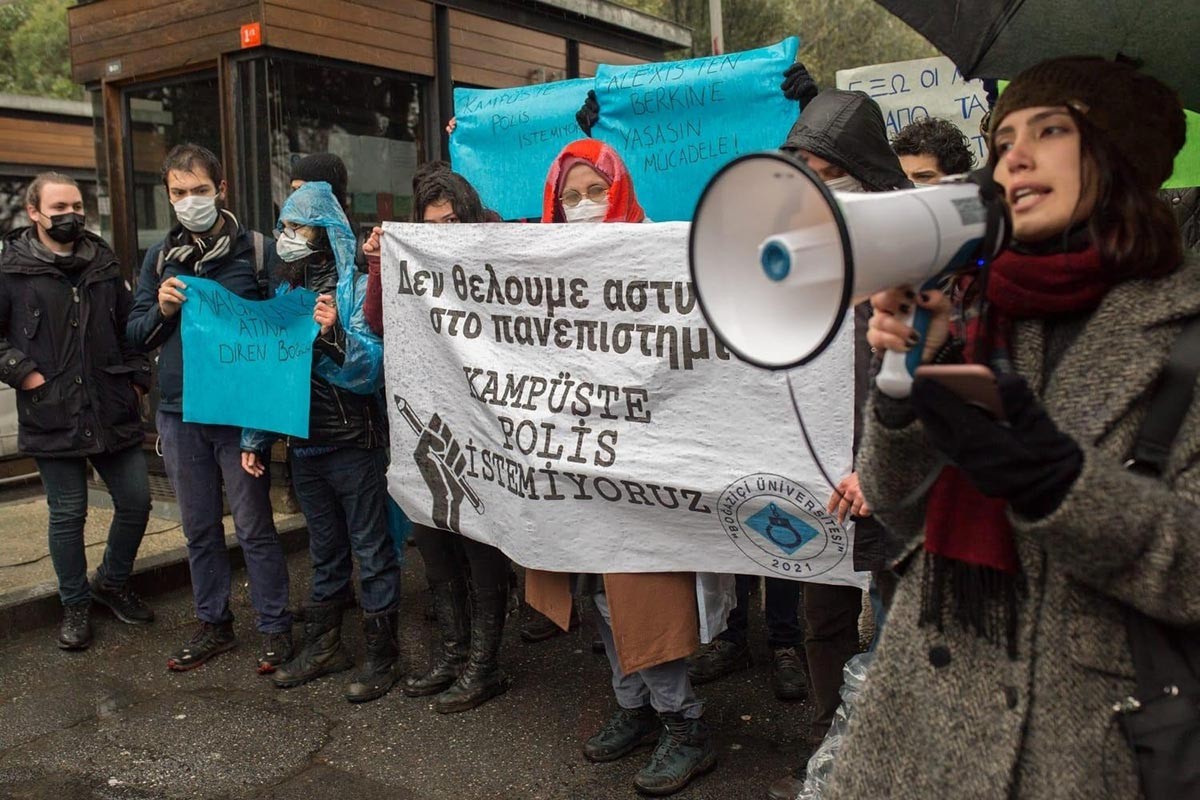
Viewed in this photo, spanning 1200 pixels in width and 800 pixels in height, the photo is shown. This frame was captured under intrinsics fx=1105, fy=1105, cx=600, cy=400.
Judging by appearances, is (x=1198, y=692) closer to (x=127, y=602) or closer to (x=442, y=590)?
(x=442, y=590)

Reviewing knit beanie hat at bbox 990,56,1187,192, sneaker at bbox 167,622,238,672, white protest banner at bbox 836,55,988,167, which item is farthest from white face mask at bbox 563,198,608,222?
white protest banner at bbox 836,55,988,167

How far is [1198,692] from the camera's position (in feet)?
4.62

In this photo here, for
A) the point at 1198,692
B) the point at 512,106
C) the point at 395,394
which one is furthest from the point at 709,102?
the point at 1198,692

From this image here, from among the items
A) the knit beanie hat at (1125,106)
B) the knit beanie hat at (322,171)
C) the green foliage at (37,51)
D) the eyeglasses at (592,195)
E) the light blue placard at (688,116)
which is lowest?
the knit beanie hat at (1125,106)

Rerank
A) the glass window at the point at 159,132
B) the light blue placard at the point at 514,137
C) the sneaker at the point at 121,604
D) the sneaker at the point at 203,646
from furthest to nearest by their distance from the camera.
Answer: the glass window at the point at 159,132 → the light blue placard at the point at 514,137 → the sneaker at the point at 121,604 → the sneaker at the point at 203,646

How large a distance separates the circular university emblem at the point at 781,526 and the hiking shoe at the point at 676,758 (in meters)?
0.64

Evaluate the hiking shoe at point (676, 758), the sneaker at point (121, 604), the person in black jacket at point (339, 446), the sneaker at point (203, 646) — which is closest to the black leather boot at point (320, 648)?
the person in black jacket at point (339, 446)

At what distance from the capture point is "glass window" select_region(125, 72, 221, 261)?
684 cm

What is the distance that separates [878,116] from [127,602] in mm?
4003

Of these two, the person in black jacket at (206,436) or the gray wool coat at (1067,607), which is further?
the person in black jacket at (206,436)

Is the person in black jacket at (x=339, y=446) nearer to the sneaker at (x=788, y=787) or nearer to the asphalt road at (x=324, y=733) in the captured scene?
the asphalt road at (x=324, y=733)

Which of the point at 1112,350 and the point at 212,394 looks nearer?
→ the point at 1112,350

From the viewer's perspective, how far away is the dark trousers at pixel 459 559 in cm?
398

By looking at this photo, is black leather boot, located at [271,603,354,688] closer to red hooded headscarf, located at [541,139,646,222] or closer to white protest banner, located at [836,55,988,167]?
red hooded headscarf, located at [541,139,646,222]
